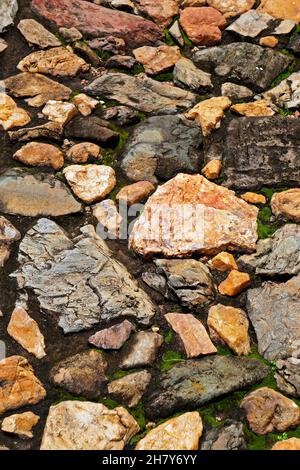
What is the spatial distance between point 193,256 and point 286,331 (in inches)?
27.9

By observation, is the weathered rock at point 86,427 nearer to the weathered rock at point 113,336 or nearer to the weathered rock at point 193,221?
the weathered rock at point 113,336

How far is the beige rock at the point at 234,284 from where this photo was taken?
3402mm

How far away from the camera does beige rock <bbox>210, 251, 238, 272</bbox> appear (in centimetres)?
351

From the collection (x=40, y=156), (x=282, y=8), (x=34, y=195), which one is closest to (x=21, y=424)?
(x=34, y=195)

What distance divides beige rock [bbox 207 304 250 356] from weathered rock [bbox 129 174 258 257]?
0.43 meters

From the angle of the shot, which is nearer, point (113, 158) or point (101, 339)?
point (101, 339)

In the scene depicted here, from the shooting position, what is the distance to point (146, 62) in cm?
491

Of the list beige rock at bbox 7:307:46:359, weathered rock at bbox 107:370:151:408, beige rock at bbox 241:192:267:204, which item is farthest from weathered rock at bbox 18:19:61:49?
weathered rock at bbox 107:370:151:408

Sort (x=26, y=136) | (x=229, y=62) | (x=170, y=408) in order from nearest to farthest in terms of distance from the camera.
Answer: (x=170, y=408) → (x=26, y=136) → (x=229, y=62)

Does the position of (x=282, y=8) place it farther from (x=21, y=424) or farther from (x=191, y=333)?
(x=21, y=424)

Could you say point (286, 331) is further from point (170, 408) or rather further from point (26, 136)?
point (26, 136)

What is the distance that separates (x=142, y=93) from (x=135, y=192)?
110 centimetres

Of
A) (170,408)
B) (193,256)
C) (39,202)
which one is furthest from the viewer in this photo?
(39,202)
